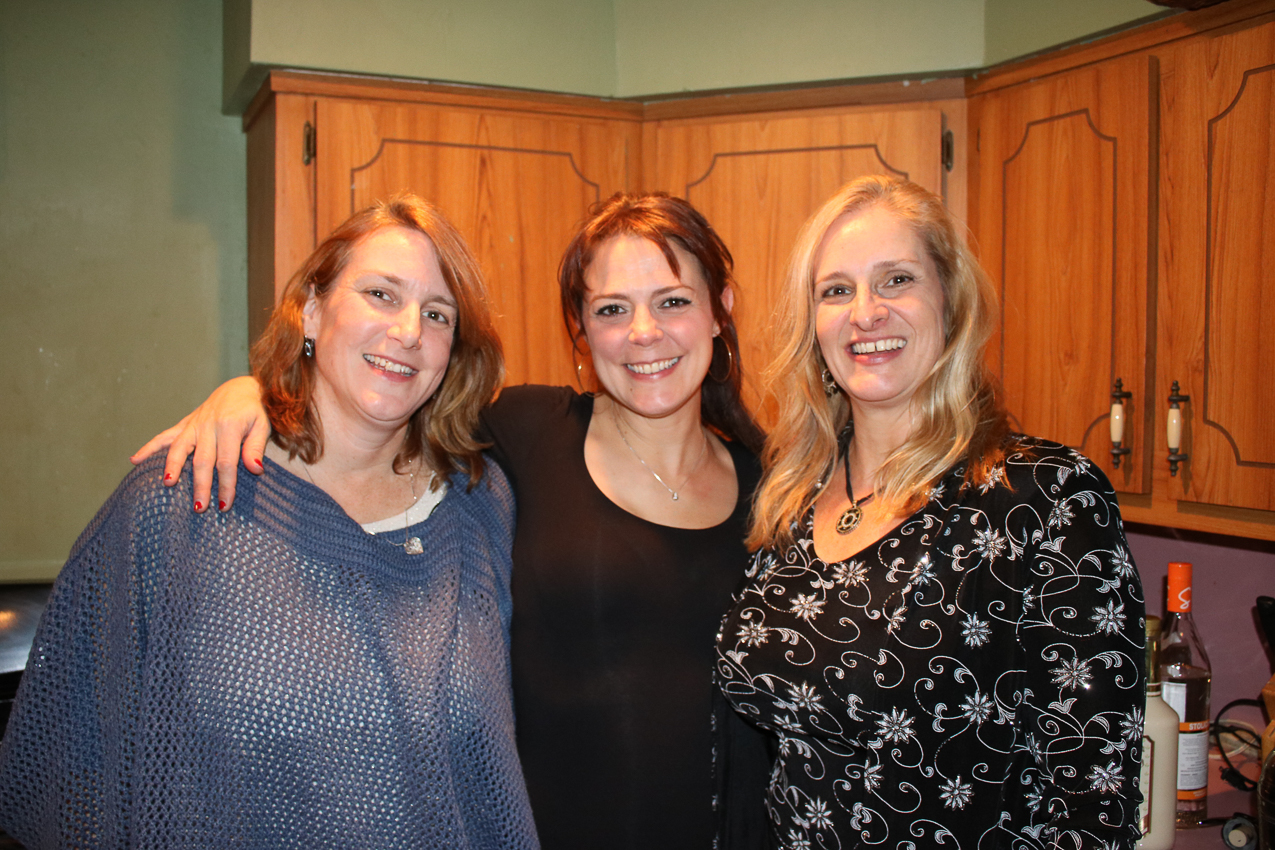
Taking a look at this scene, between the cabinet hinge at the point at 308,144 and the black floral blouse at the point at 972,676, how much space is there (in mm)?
1432

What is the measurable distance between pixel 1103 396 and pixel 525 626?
3.85ft

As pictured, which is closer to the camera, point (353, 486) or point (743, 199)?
point (353, 486)

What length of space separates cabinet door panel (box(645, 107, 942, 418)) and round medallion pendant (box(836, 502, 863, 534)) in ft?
2.99

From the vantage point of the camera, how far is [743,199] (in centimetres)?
216

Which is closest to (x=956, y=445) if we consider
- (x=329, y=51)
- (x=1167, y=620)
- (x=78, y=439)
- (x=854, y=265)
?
(x=854, y=265)

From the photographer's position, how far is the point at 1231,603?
6.52 feet

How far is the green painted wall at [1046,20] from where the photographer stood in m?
1.66

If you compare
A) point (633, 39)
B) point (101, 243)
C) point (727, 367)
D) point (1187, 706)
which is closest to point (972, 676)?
point (727, 367)

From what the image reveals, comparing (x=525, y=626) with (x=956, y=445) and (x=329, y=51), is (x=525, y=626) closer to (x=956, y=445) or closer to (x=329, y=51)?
(x=956, y=445)

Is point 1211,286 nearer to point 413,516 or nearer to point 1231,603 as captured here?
point 1231,603

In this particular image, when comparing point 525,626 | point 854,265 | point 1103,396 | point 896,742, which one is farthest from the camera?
point 1103,396

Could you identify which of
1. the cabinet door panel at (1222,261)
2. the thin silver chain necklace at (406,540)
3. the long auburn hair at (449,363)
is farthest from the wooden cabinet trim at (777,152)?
the thin silver chain necklace at (406,540)

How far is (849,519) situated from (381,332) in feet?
2.20

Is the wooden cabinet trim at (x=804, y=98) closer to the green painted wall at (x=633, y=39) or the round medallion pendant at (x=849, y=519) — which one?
the green painted wall at (x=633, y=39)
